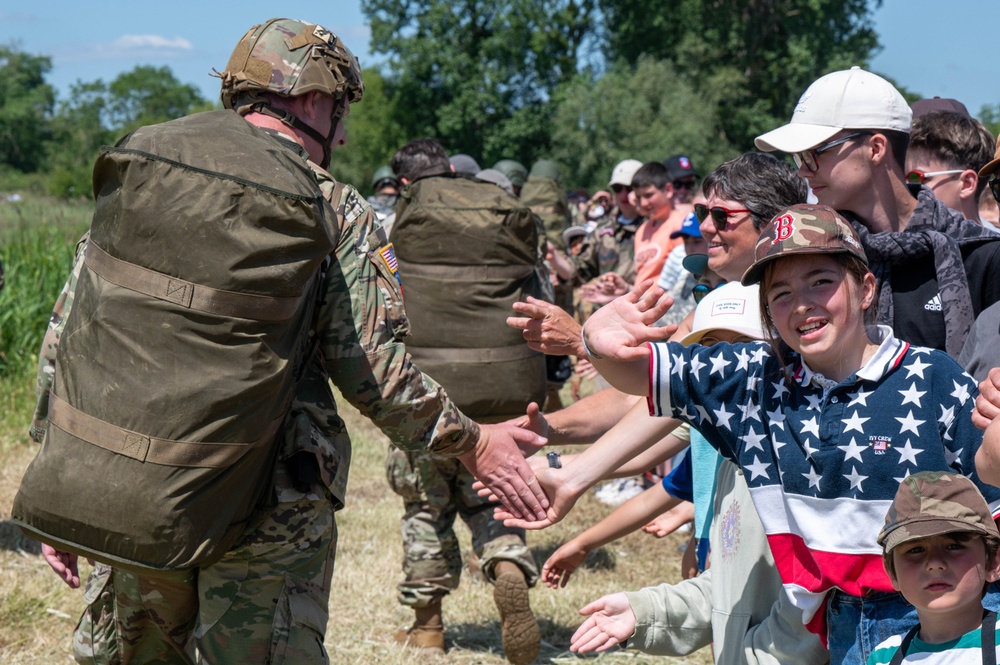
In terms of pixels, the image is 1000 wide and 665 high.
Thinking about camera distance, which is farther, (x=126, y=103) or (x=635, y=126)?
(x=126, y=103)

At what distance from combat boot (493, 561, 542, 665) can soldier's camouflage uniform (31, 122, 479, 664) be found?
1.95 meters

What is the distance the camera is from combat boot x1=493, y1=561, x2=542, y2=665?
16.9 ft

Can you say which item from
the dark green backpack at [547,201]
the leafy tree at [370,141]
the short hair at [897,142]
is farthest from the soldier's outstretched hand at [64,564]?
the leafy tree at [370,141]

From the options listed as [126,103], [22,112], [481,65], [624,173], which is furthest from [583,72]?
[126,103]

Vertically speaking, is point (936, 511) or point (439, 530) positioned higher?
point (936, 511)

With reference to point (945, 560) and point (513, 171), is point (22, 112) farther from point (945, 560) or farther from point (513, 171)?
point (945, 560)

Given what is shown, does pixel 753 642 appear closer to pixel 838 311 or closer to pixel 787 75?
pixel 838 311

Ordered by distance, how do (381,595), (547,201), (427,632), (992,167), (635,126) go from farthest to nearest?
(635,126), (547,201), (381,595), (427,632), (992,167)

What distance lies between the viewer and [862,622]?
256 centimetres

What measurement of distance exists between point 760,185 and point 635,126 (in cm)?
3257

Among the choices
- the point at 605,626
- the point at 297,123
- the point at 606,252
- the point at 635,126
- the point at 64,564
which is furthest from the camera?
the point at 635,126

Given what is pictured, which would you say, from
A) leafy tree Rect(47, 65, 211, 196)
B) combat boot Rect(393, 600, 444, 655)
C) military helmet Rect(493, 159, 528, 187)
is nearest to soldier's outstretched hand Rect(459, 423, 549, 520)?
combat boot Rect(393, 600, 444, 655)

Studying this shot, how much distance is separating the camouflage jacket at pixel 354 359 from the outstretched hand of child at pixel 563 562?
0.65 meters

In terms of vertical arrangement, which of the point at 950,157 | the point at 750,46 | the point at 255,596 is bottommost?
the point at 255,596
